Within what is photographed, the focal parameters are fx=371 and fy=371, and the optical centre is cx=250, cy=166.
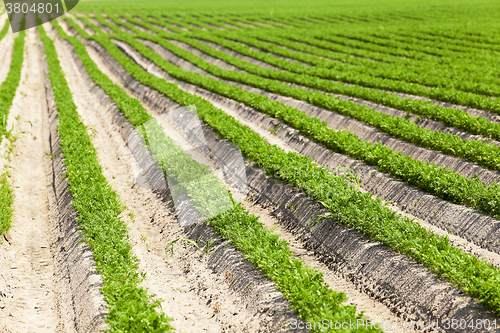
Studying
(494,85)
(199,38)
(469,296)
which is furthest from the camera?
(199,38)

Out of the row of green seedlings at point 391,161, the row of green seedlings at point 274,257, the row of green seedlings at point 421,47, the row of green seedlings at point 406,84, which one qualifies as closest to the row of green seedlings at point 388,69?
the row of green seedlings at point 406,84

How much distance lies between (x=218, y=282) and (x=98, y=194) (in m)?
4.27

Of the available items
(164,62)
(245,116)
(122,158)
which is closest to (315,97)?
(245,116)

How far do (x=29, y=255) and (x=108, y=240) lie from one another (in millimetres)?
2216

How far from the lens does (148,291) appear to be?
7.13 metres

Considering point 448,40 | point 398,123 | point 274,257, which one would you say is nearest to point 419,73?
point 398,123

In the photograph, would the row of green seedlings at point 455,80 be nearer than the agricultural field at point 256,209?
No

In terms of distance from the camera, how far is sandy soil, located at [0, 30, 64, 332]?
6.88m

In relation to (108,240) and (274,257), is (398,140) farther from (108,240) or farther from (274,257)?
(108,240)

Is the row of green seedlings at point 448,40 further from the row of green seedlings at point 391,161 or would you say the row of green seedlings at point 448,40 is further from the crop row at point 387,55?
the row of green seedlings at point 391,161

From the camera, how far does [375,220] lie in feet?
26.3

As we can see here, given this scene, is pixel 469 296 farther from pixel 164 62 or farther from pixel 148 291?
pixel 164 62

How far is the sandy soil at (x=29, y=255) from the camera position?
688cm

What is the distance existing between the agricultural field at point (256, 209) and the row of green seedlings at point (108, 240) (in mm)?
42
